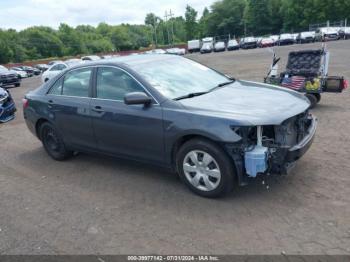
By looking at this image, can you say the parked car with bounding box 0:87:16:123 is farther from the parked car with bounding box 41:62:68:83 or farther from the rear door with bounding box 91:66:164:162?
the parked car with bounding box 41:62:68:83

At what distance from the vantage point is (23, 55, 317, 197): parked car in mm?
4031

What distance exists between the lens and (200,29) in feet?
360

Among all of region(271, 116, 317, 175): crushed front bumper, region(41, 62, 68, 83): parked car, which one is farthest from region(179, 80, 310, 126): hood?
region(41, 62, 68, 83): parked car

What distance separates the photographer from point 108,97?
512cm

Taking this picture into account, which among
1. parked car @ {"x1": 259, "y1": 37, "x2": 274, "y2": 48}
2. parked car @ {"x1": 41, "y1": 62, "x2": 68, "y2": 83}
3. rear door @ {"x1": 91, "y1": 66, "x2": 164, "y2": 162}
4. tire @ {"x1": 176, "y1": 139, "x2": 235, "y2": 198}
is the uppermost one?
rear door @ {"x1": 91, "y1": 66, "x2": 164, "y2": 162}

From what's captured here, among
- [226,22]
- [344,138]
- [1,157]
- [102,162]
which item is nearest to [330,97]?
[344,138]

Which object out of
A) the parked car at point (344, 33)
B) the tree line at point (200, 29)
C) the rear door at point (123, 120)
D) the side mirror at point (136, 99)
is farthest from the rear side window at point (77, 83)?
the tree line at point (200, 29)

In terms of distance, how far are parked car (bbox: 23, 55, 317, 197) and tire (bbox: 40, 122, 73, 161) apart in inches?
2.1

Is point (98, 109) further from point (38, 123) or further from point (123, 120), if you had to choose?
point (38, 123)

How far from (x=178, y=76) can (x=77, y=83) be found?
5.45ft

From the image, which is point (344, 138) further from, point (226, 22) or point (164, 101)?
point (226, 22)

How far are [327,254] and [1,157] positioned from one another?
19.4ft

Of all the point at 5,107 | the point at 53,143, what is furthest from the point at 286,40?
the point at 53,143

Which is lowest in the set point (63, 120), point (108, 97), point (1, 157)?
point (1, 157)
